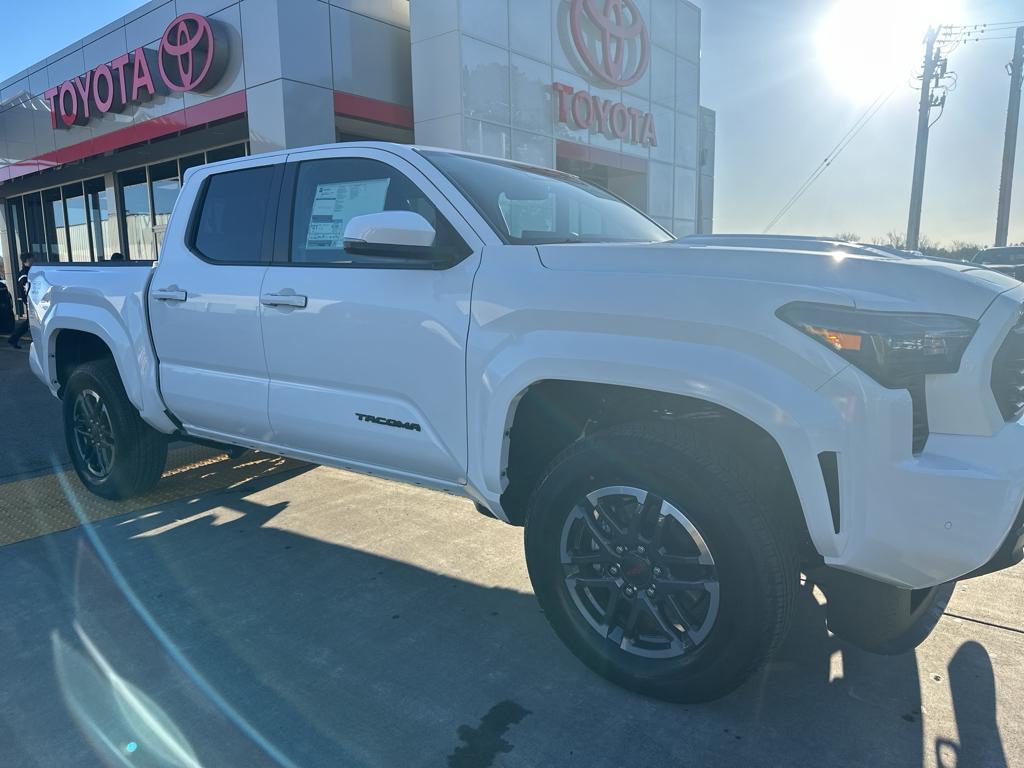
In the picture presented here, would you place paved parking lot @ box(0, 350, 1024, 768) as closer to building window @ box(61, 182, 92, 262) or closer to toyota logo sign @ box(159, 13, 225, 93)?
toyota logo sign @ box(159, 13, 225, 93)

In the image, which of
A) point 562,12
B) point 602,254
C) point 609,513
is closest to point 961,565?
point 609,513

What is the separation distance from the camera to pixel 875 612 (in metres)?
2.25

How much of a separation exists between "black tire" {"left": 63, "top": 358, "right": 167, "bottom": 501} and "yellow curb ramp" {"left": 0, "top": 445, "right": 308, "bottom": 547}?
13 centimetres

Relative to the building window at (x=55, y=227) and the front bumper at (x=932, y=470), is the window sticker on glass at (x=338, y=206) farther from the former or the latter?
the building window at (x=55, y=227)

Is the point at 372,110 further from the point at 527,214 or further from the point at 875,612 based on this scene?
the point at 875,612

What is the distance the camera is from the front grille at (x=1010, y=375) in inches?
83.0

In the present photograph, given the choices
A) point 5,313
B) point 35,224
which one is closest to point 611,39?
point 5,313

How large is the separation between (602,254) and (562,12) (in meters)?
14.4

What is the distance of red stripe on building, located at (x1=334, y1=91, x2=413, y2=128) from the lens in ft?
40.2

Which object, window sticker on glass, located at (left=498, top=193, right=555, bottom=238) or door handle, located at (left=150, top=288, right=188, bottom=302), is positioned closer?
window sticker on glass, located at (left=498, top=193, right=555, bottom=238)

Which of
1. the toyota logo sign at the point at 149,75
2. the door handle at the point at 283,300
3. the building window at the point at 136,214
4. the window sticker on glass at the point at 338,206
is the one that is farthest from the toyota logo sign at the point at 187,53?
the door handle at the point at 283,300

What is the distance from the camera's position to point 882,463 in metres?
1.95

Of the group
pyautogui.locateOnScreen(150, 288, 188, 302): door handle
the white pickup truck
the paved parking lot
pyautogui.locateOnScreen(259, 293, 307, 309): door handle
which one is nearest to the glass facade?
pyautogui.locateOnScreen(150, 288, 188, 302): door handle

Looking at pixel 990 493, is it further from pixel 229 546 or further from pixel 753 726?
pixel 229 546
